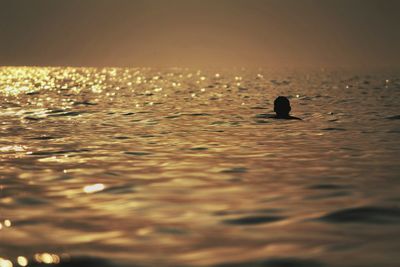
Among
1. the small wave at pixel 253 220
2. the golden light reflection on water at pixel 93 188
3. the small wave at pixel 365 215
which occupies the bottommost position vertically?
the small wave at pixel 365 215

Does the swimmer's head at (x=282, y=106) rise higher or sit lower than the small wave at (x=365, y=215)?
lower

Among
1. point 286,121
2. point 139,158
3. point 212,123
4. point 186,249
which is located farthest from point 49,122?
point 186,249

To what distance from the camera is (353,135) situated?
18.3 m

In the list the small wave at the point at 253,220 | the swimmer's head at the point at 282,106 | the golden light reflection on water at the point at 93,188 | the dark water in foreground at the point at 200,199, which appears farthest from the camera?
the swimmer's head at the point at 282,106

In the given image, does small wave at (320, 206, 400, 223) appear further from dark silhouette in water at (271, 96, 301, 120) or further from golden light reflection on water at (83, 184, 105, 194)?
dark silhouette in water at (271, 96, 301, 120)

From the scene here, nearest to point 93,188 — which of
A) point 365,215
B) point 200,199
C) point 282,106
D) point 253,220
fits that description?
point 200,199

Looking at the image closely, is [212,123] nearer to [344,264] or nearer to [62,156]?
[62,156]

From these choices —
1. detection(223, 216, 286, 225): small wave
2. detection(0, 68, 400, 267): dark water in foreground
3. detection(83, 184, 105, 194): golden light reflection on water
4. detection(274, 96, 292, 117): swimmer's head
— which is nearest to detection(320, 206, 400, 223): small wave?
detection(0, 68, 400, 267): dark water in foreground

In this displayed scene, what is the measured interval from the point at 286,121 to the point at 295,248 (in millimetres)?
17303

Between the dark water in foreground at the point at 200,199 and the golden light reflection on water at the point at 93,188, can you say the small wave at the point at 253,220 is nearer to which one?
the dark water in foreground at the point at 200,199

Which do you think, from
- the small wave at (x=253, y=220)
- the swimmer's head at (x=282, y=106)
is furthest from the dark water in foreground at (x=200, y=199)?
the swimmer's head at (x=282, y=106)

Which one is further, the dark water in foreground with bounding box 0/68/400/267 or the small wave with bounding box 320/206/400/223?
the small wave with bounding box 320/206/400/223

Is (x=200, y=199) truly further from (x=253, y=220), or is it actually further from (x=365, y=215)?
(x=365, y=215)

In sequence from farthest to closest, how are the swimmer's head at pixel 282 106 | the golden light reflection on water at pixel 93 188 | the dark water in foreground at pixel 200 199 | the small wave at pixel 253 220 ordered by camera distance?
the swimmer's head at pixel 282 106, the golden light reflection on water at pixel 93 188, the small wave at pixel 253 220, the dark water in foreground at pixel 200 199
